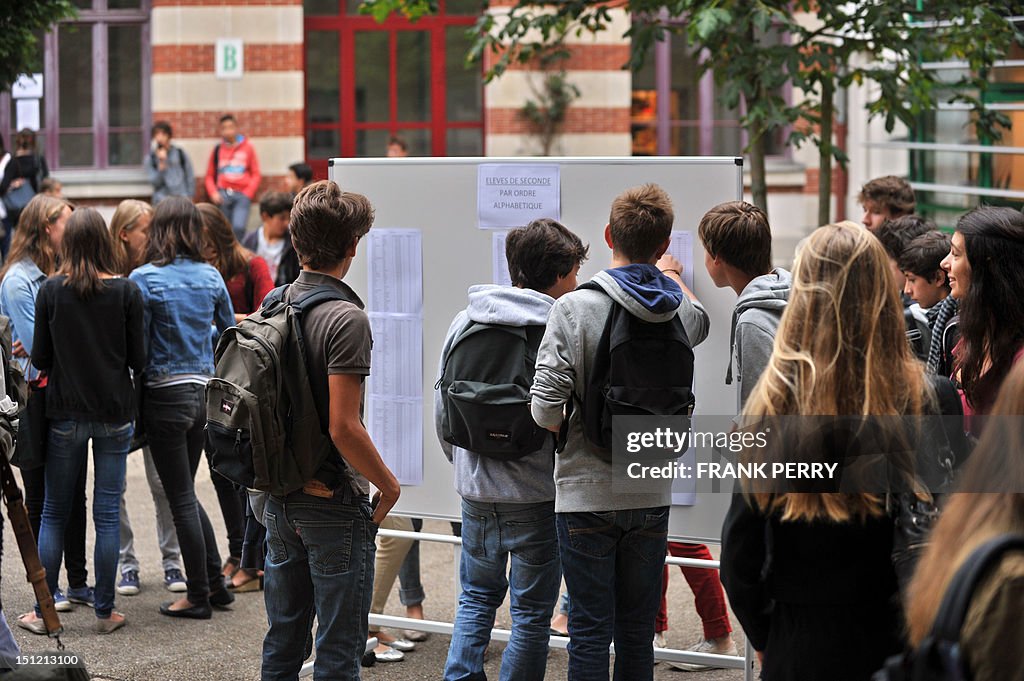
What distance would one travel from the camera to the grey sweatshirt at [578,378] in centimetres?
387

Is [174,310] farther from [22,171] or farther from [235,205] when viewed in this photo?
[235,205]

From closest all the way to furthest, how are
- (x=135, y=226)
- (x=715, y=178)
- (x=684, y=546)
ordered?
(x=715, y=178) < (x=684, y=546) < (x=135, y=226)

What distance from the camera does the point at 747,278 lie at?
4148 millimetres

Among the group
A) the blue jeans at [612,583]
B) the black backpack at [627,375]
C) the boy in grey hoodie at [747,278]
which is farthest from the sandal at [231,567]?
the boy in grey hoodie at [747,278]

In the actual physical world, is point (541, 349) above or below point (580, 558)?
above

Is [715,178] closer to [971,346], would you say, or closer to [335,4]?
[971,346]

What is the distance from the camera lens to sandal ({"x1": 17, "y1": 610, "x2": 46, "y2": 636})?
5.62 m

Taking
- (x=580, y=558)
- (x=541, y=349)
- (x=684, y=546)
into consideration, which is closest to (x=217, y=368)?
(x=541, y=349)

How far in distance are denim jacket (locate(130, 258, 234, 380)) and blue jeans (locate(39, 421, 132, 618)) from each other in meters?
0.35

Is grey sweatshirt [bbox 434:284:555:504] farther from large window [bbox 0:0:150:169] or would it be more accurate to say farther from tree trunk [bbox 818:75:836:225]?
large window [bbox 0:0:150:169]

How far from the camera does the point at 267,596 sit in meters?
3.94

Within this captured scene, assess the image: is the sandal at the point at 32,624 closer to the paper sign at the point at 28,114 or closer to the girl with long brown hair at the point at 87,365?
the girl with long brown hair at the point at 87,365

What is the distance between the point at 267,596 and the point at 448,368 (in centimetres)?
98

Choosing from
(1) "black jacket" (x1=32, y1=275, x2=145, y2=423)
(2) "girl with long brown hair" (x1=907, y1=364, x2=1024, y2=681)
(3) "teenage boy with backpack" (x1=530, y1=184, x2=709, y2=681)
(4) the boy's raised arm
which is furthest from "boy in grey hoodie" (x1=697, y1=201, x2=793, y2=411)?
(1) "black jacket" (x1=32, y1=275, x2=145, y2=423)
